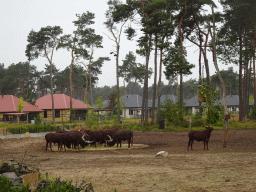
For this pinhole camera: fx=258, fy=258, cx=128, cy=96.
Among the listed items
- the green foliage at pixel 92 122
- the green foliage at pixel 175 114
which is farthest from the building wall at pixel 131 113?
the green foliage at pixel 92 122

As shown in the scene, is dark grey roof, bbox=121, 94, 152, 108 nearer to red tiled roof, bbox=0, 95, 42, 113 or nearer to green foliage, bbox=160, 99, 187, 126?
red tiled roof, bbox=0, 95, 42, 113

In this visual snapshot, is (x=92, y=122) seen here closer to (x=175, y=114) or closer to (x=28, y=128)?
(x=28, y=128)

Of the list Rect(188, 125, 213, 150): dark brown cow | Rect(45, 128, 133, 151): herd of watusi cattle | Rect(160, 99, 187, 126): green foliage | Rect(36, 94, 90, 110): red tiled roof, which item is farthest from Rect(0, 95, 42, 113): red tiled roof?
Rect(188, 125, 213, 150): dark brown cow

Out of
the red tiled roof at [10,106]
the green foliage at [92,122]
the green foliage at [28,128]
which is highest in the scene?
the red tiled roof at [10,106]

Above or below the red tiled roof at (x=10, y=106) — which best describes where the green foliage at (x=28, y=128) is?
below

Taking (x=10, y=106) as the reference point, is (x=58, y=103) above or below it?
above

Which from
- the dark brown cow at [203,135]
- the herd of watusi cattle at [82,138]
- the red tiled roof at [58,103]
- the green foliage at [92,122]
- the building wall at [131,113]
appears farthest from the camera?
the building wall at [131,113]

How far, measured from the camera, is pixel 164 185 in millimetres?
7562

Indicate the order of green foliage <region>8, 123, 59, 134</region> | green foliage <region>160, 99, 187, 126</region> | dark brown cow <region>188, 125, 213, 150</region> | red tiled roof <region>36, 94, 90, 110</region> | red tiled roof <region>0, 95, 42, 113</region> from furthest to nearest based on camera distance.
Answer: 1. red tiled roof <region>36, 94, 90, 110</region>
2. red tiled roof <region>0, 95, 42, 113</region>
3. green foliage <region>160, 99, 187, 126</region>
4. green foliage <region>8, 123, 59, 134</region>
5. dark brown cow <region>188, 125, 213, 150</region>

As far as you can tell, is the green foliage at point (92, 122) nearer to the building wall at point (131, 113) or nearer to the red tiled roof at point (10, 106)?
the red tiled roof at point (10, 106)

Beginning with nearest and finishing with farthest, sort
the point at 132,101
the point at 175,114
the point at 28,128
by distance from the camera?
the point at 28,128 → the point at 175,114 → the point at 132,101

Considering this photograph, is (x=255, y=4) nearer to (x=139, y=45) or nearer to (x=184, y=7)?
(x=184, y=7)

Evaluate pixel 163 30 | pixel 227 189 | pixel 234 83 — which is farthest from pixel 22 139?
pixel 234 83

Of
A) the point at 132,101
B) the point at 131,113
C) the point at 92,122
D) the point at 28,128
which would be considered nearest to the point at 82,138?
the point at 92,122
